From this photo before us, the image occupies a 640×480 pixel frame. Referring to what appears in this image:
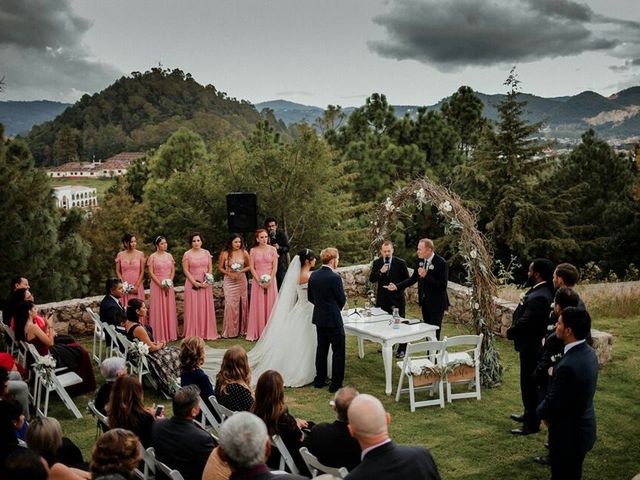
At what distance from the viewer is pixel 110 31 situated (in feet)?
122

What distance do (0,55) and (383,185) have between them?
20.7 metres

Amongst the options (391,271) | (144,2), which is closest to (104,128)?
(144,2)

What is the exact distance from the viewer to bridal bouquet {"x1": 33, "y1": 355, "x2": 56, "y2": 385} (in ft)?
21.6

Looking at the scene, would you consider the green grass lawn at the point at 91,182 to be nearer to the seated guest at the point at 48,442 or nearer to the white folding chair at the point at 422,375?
the white folding chair at the point at 422,375

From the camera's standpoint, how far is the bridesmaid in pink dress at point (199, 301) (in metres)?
9.93

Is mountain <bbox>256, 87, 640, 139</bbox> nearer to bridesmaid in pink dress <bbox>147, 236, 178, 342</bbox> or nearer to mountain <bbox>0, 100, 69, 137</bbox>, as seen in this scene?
mountain <bbox>0, 100, 69, 137</bbox>

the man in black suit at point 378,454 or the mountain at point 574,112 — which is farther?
the mountain at point 574,112

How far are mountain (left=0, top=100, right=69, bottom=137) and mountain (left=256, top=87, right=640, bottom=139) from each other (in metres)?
14.7

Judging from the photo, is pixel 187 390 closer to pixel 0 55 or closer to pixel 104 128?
pixel 0 55

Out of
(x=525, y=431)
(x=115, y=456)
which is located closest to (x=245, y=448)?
(x=115, y=456)

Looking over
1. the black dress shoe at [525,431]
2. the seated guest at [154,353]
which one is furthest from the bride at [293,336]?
the black dress shoe at [525,431]

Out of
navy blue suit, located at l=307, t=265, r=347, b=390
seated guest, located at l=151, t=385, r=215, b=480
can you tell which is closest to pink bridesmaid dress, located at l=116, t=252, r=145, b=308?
navy blue suit, located at l=307, t=265, r=347, b=390

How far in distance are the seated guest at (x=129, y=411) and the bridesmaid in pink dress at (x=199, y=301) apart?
530 centimetres

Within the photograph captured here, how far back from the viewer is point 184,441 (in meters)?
4.25
